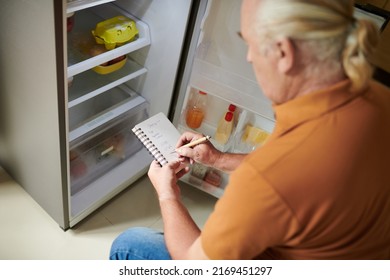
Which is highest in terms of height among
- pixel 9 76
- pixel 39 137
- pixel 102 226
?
pixel 9 76

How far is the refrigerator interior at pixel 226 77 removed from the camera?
141 centimetres

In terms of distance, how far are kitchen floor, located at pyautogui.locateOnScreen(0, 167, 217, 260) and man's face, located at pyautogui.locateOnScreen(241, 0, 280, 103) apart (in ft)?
3.75

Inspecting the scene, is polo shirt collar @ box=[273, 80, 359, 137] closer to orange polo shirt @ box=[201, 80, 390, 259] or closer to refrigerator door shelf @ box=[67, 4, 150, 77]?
orange polo shirt @ box=[201, 80, 390, 259]

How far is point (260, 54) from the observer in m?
0.77

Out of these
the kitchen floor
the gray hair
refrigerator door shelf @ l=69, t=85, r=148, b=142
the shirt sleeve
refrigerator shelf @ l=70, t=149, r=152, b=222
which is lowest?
the kitchen floor

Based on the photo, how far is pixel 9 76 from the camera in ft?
4.38

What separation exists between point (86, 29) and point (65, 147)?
55 cm

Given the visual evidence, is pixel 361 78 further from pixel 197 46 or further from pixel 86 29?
pixel 86 29

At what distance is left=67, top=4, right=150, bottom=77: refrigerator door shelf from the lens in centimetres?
137

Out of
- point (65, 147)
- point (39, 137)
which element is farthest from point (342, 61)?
point (39, 137)

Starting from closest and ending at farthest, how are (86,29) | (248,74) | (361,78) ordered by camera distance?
(361,78)
(248,74)
(86,29)

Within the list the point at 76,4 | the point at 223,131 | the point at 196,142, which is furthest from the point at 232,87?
the point at 76,4

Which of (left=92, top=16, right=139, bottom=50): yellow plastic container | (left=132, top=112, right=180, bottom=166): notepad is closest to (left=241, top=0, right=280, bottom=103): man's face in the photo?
(left=132, top=112, right=180, bottom=166): notepad

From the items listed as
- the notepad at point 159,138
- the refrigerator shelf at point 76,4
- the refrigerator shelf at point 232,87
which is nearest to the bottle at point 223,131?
the refrigerator shelf at point 232,87
